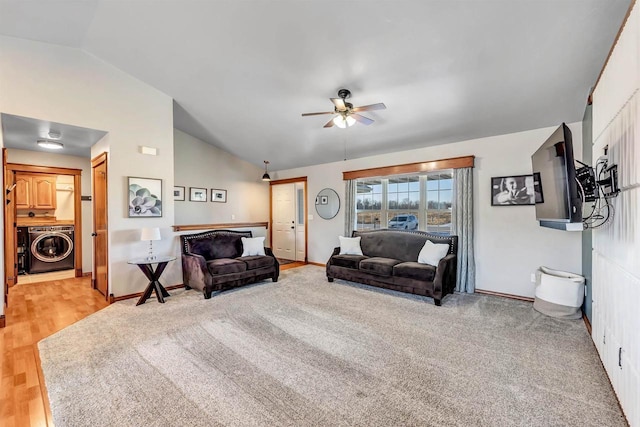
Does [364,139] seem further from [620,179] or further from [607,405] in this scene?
[607,405]

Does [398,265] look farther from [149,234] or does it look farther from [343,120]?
[149,234]

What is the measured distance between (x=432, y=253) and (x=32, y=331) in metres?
4.91

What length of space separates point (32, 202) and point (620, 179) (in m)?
8.43

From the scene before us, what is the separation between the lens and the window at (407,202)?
187 inches

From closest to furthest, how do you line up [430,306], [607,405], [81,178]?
[607,405] < [430,306] < [81,178]

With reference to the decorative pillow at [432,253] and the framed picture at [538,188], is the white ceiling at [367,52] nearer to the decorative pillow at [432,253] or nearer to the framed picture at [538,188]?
the framed picture at [538,188]

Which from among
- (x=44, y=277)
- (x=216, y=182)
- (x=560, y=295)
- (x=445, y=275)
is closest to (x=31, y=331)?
(x=44, y=277)

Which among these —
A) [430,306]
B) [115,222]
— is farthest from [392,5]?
[115,222]

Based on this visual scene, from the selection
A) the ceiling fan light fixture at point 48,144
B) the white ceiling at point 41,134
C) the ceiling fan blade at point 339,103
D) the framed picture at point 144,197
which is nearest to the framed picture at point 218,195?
the framed picture at point 144,197

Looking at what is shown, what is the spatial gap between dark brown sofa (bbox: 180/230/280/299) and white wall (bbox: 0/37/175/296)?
287 mm

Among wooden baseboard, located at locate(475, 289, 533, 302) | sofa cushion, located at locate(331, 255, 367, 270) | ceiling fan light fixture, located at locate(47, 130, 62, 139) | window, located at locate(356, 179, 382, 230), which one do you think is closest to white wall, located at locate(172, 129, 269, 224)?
ceiling fan light fixture, located at locate(47, 130, 62, 139)

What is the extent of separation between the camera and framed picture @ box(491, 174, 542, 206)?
3.87 m

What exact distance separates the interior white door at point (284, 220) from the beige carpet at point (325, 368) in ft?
11.8

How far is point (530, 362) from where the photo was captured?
229cm
